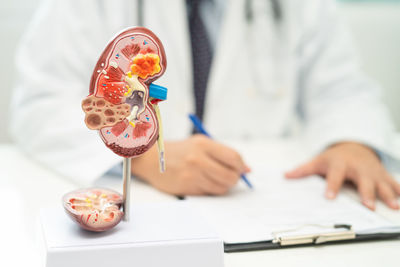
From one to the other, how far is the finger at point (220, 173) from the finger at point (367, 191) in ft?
0.56

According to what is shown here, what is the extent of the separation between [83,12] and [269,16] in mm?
383

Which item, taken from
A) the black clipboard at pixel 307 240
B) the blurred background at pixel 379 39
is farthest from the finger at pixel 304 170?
the blurred background at pixel 379 39

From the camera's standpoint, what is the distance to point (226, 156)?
59cm

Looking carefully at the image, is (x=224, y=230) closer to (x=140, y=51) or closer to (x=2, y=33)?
(x=140, y=51)

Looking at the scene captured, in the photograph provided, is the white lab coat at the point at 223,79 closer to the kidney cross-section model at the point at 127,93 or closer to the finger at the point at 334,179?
the finger at the point at 334,179

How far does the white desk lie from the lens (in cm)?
42

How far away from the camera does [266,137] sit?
98 cm

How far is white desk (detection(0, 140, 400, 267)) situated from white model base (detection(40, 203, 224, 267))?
0.04m

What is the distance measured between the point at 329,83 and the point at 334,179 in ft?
1.26

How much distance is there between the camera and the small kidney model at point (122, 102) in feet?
1.19

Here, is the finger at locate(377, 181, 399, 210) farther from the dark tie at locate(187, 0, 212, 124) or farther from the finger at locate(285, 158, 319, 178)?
the dark tie at locate(187, 0, 212, 124)

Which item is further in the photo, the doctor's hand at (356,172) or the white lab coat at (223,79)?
the white lab coat at (223,79)

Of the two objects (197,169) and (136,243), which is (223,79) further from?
(136,243)

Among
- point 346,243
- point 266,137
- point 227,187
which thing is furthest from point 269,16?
point 346,243
